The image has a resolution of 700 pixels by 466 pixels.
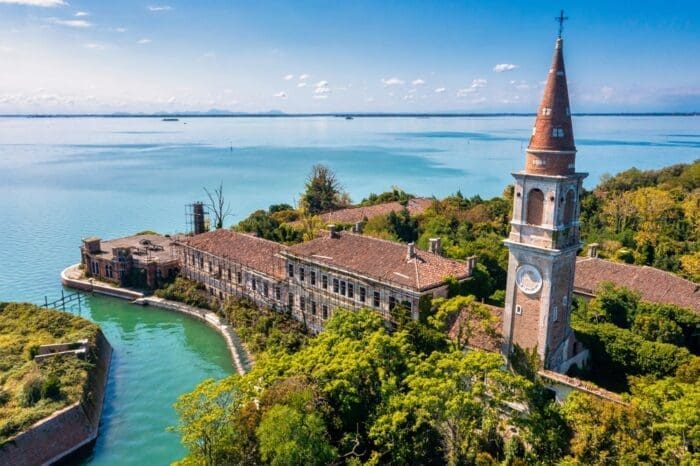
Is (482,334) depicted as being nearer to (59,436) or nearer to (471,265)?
(471,265)

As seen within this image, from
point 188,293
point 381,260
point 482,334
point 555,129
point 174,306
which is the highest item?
point 555,129

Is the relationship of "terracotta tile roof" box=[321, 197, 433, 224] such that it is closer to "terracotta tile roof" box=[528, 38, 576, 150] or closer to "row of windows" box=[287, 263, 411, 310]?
"row of windows" box=[287, 263, 411, 310]

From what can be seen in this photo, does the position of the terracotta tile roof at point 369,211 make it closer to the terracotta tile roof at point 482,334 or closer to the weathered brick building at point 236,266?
the weathered brick building at point 236,266

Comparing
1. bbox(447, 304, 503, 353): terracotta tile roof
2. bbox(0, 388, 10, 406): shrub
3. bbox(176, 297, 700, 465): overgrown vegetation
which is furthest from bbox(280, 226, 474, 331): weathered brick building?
bbox(0, 388, 10, 406): shrub

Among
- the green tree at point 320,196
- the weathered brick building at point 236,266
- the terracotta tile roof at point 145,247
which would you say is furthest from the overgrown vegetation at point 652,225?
the terracotta tile roof at point 145,247

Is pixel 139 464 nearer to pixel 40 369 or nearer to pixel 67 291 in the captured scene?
pixel 40 369

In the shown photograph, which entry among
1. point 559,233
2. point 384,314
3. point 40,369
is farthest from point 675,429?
point 40,369

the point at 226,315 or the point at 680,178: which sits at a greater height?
the point at 680,178

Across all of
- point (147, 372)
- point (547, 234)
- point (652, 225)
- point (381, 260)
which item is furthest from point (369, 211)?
point (547, 234)
